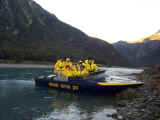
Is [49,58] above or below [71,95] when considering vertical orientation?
above

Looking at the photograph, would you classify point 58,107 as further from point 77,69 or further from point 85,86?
point 77,69

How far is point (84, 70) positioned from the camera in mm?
26984

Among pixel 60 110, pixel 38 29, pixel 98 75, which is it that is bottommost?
pixel 60 110

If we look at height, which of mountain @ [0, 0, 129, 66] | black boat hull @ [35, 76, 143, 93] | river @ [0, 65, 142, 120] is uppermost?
mountain @ [0, 0, 129, 66]

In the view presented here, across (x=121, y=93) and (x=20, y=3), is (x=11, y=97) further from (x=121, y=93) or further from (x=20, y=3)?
(x=20, y=3)

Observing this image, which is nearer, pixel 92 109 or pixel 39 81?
pixel 92 109

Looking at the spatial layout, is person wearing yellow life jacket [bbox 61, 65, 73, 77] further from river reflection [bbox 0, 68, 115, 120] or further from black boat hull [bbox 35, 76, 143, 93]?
river reflection [bbox 0, 68, 115, 120]

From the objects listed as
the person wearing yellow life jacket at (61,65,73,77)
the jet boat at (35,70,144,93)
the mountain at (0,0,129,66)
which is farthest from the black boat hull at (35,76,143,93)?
the mountain at (0,0,129,66)

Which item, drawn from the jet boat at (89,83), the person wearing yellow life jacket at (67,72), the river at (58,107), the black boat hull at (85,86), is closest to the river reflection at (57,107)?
the river at (58,107)

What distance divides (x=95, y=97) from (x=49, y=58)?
90348mm

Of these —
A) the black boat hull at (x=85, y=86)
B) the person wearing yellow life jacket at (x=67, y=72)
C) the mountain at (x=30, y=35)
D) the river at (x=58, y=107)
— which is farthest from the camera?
the mountain at (x=30, y=35)

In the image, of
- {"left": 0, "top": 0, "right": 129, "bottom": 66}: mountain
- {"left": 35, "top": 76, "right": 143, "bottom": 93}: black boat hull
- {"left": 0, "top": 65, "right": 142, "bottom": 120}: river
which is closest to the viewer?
{"left": 0, "top": 65, "right": 142, "bottom": 120}: river

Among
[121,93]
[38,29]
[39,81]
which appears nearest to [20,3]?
[38,29]

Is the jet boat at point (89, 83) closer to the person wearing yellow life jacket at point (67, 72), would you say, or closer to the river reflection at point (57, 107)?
the person wearing yellow life jacket at point (67, 72)
